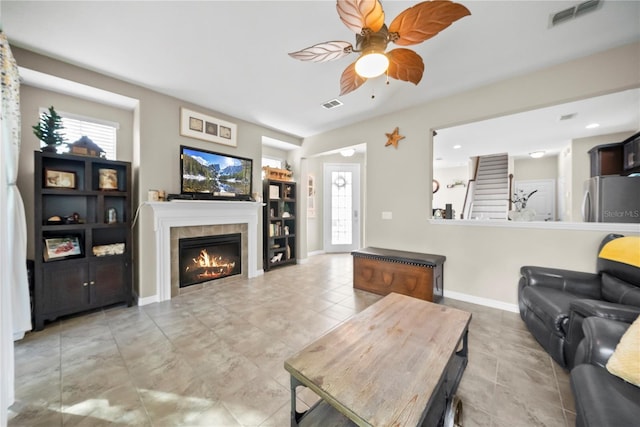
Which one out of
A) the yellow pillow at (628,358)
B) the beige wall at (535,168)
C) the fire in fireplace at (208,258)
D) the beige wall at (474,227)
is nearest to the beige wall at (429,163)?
the beige wall at (474,227)

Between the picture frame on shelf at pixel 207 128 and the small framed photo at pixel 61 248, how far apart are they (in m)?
1.83

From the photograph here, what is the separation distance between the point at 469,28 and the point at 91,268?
4539 mm

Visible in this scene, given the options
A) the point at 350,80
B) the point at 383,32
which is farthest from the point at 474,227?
the point at 383,32

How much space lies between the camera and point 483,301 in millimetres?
2893

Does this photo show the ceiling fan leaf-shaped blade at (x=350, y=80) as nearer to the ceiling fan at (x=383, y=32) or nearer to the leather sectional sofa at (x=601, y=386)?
the ceiling fan at (x=383, y=32)

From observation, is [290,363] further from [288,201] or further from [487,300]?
[288,201]

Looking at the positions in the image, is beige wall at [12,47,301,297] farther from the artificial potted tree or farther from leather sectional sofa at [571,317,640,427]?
leather sectional sofa at [571,317,640,427]

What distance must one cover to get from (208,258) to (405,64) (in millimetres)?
3599

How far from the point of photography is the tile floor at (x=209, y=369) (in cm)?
134

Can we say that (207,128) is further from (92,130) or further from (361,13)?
(361,13)

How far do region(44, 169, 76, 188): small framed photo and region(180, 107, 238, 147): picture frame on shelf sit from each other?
1.32m

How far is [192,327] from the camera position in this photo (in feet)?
7.65

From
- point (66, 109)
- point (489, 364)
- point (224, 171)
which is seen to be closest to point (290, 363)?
point (489, 364)

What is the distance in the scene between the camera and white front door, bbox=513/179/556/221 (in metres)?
6.07
